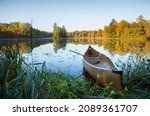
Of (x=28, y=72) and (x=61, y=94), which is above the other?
(x=28, y=72)

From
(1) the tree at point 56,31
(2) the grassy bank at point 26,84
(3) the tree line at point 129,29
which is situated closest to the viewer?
(2) the grassy bank at point 26,84

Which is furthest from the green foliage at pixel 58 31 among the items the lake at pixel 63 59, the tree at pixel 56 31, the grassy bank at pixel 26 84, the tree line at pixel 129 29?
the grassy bank at pixel 26 84

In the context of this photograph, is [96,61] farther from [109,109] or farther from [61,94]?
[109,109]

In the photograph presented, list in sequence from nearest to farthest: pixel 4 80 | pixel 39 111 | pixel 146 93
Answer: pixel 39 111 → pixel 4 80 → pixel 146 93

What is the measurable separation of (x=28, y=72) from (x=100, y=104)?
1190mm

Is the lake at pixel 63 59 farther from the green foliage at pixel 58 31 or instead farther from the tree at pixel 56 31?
the green foliage at pixel 58 31

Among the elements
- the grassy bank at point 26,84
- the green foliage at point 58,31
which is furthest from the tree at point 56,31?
the grassy bank at point 26,84

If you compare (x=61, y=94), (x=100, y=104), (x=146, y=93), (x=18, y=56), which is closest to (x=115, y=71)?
(x=146, y=93)

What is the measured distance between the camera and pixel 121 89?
Answer: 4840 mm

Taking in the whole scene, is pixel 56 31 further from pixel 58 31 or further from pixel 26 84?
pixel 26 84

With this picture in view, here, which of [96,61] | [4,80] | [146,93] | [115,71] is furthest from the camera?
[96,61]

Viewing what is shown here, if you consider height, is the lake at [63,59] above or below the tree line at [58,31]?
below

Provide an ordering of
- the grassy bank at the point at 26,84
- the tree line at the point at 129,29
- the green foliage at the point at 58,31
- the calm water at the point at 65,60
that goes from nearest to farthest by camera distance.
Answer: the grassy bank at the point at 26,84 → the calm water at the point at 65,60 → the tree line at the point at 129,29 → the green foliage at the point at 58,31

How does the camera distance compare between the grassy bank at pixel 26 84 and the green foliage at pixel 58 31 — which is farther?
the green foliage at pixel 58 31
